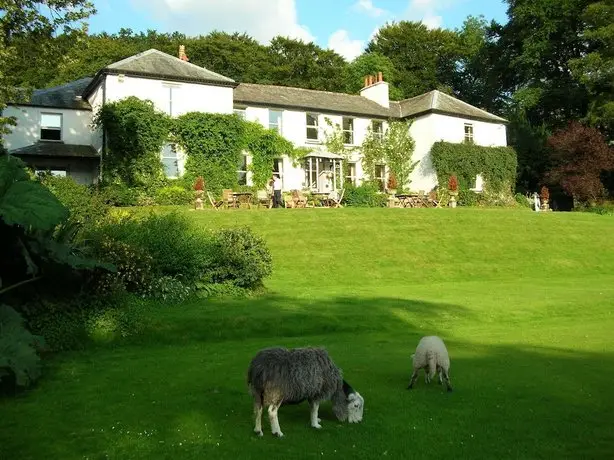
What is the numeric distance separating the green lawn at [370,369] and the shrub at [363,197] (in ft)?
55.3

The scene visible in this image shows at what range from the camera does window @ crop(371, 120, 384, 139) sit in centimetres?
4775

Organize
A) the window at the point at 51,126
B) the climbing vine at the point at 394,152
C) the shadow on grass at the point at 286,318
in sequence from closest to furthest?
1. the shadow on grass at the point at 286,318
2. the window at the point at 51,126
3. the climbing vine at the point at 394,152

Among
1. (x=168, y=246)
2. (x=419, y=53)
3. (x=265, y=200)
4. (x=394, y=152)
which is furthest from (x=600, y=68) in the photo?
(x=168, y=246)

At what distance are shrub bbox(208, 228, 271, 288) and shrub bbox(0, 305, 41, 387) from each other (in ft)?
A: 25.7

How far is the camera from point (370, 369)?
10047 mm

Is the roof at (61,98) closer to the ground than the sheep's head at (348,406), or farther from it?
farther from it

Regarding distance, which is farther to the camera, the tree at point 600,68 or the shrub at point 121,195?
the tree at point 600,68

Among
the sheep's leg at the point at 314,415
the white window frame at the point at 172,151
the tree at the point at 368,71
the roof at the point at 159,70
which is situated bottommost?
the sheep's leg at the point at 314,415

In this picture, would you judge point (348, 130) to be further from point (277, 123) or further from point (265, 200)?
point (265, 200)

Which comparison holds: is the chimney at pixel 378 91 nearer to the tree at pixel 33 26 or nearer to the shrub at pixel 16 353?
the tree at pixel 33 26

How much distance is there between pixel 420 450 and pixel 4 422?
17.3ft

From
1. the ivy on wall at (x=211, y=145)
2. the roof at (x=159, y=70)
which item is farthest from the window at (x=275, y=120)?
the roof at (x=159, y=70)

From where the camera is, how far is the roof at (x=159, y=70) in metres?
35.8

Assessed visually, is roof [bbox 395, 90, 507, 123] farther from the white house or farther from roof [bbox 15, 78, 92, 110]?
roof [bbox 15, 78, 92, 110]
